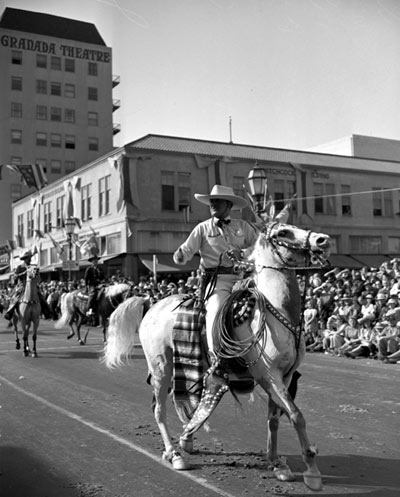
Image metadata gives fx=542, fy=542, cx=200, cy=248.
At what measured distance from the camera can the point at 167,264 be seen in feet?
112

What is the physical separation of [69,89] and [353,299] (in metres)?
51.8

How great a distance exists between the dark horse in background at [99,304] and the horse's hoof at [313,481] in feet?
38.8

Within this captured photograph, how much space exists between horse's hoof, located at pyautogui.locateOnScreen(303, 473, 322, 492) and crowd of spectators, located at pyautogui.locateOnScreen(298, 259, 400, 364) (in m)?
8.63

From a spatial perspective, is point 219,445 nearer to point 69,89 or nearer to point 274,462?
point 274,462

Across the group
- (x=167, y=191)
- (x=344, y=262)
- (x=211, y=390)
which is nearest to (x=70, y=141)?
(x=167, y=191)

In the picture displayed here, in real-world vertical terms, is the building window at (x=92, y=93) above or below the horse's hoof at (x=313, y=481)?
above

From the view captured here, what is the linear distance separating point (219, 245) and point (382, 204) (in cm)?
4084

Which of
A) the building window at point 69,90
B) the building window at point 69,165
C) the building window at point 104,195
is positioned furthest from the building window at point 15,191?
the building window at point 104,195

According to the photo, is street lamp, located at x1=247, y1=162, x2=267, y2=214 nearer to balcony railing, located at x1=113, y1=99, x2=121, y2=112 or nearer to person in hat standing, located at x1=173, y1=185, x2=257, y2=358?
person in hat standing, located at x1=173, y1=185, x2=257, y2=358

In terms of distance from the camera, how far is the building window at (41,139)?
58.8 metres

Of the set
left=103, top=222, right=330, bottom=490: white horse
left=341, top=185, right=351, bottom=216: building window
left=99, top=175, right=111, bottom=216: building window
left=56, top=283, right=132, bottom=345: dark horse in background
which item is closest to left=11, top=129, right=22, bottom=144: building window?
left=99, top=175, right=111, bottom=216: building window

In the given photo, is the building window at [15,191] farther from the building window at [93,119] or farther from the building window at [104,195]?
the building window at [104,195]

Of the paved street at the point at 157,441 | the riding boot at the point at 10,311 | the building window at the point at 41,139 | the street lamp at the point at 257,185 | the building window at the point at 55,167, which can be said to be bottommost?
the paved street at the point at 157,441

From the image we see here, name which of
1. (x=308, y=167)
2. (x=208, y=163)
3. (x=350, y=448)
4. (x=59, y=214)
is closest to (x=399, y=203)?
(x=308, y=167)
